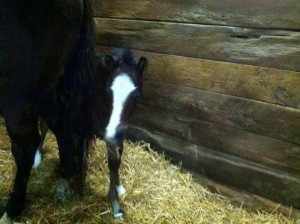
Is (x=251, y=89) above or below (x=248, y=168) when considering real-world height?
above

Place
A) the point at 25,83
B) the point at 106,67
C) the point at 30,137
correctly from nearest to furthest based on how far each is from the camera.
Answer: the point at 25,83 → the point at 30,137 → the point at 106,67

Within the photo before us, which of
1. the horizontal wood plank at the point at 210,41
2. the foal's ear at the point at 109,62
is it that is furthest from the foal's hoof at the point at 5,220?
the horizontal wood plank at the point at 210,41

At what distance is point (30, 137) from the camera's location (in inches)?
62.2

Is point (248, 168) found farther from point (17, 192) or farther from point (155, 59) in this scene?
point (17, 192)

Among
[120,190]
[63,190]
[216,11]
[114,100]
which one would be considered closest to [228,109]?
[216,11]

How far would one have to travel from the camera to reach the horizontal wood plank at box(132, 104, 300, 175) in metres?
1.77

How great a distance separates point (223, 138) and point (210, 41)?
54 centimetres

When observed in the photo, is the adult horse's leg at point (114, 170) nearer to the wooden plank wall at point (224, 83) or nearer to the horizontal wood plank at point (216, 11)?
the wooden plank wall at point (224, 83)

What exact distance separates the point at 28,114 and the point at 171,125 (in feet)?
3.20

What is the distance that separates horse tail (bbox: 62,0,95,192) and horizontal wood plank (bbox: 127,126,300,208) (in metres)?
0.68

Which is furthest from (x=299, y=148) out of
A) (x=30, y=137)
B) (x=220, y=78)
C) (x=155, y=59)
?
(x=30, y=137)

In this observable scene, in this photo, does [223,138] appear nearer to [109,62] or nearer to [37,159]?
[109,62]

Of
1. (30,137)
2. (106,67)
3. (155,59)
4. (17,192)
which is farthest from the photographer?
(155,59)

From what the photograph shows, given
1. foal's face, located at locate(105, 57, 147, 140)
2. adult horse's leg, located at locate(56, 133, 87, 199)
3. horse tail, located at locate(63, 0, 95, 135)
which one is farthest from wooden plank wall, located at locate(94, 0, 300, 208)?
adult horse's leg, located at locate(56, 133, 87, 199)
